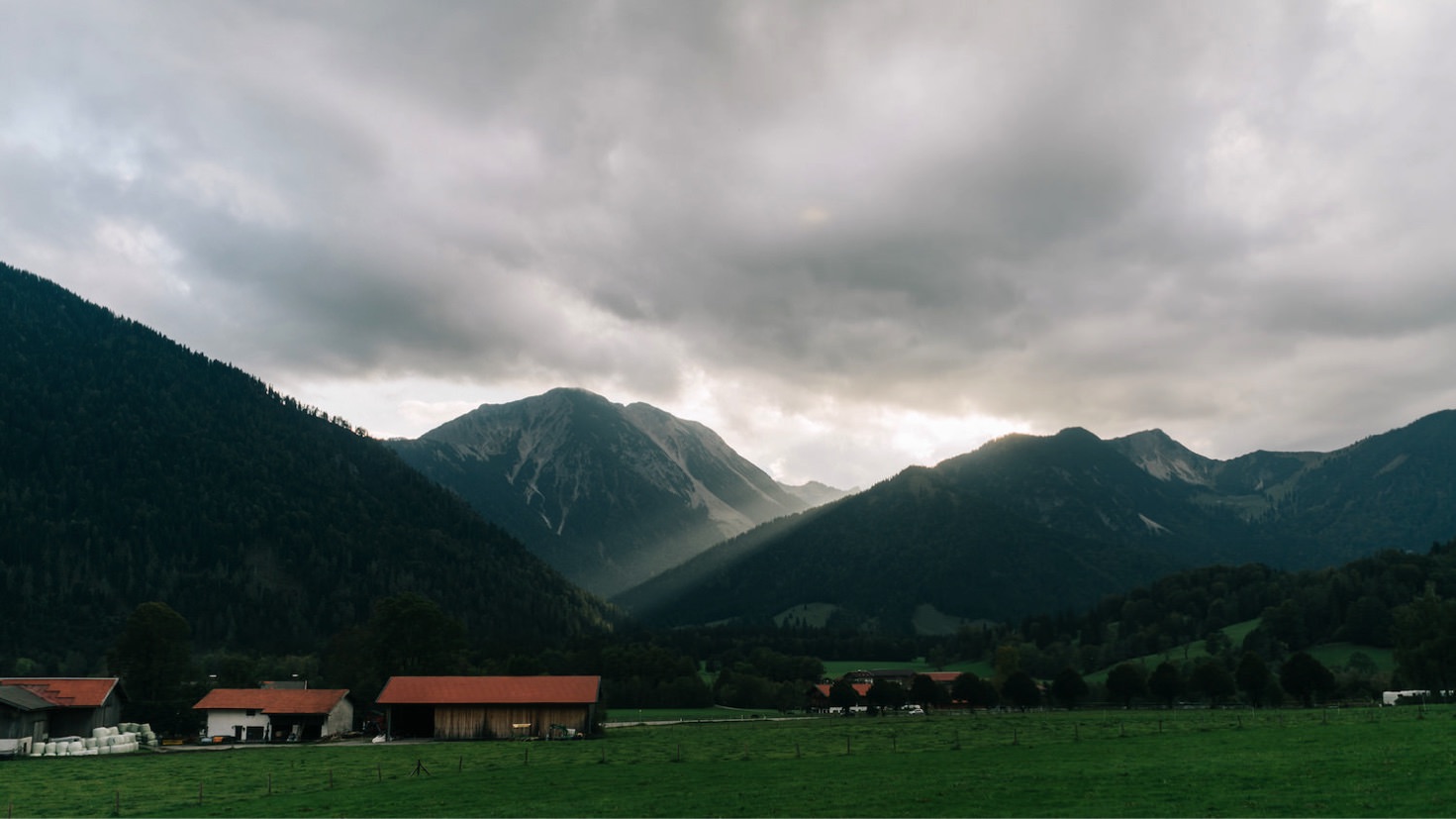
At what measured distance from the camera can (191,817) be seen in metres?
34.5

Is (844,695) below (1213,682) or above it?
below

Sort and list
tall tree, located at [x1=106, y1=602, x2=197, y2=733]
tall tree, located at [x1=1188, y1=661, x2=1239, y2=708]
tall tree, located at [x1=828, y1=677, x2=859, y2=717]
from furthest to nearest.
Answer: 1. tall tree, located at [x1=828, y1=677, x2=859, y2=717]
2. tall tree, located at [x1=1188, y1=661, x2=1239, y2=708]
3. tall tree, located at [x1=106, y1=602, x2=197, y2=733]

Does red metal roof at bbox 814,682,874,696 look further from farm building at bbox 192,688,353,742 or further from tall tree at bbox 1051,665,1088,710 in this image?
farm building at bbox 192,688,353,742

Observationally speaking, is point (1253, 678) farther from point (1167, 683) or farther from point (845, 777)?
point (845, 777)

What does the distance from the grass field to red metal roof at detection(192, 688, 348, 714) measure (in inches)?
827

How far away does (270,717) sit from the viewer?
286 ft

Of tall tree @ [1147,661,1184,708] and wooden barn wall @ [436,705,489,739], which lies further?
tall tree @ [1147,661,1184,708]

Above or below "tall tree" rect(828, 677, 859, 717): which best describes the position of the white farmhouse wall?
above

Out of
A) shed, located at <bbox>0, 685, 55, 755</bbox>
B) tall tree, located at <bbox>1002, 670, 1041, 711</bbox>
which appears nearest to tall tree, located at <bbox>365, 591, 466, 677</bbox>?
shed, located at <bbox>0, 685, 55, 755</bbox>

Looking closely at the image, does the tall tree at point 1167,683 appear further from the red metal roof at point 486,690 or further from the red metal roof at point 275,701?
the red metal roof at point 275,701

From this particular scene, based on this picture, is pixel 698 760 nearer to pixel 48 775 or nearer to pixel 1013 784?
pixel 1013 784

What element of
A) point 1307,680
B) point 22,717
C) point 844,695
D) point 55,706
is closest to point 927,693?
point 844,695

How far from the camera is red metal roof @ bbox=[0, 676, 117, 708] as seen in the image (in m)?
75.5

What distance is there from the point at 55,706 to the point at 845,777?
2811 inches
